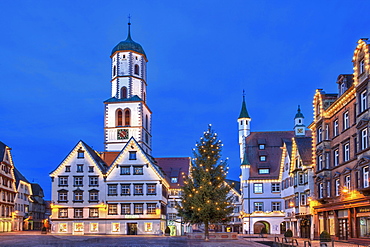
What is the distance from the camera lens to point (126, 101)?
276ft

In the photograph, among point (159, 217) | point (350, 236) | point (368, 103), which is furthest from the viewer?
point (159, 217)

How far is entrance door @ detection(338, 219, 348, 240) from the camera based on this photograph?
41.3 metres

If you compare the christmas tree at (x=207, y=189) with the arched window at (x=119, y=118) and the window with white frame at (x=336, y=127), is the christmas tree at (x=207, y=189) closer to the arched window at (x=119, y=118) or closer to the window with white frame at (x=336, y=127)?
the window with white frame at (x=336, y=127)

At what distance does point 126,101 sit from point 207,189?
1510 inches

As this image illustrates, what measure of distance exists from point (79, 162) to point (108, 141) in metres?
10.4

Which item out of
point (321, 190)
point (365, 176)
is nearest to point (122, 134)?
point (321, 190)

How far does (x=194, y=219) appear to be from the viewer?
50.5 m

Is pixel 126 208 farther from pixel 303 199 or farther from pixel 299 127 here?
pixel 299 127

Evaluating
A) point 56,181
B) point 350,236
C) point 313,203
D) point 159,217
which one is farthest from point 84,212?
point 350,236

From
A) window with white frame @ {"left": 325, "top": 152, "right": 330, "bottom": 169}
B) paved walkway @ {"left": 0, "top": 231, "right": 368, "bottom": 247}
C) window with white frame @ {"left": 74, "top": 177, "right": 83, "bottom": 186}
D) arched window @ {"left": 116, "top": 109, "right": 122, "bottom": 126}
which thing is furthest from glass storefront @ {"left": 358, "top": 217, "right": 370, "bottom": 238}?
arched window @ {"left": 116, "top": 109, "right": 122, "bottom": 126}

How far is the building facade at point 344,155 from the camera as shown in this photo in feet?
119

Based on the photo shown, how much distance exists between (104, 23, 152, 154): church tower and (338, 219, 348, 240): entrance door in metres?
45.3

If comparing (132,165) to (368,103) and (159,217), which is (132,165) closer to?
(159,217)

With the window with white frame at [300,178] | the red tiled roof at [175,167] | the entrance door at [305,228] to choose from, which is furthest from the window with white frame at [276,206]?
the window with white frame at [300,178]
